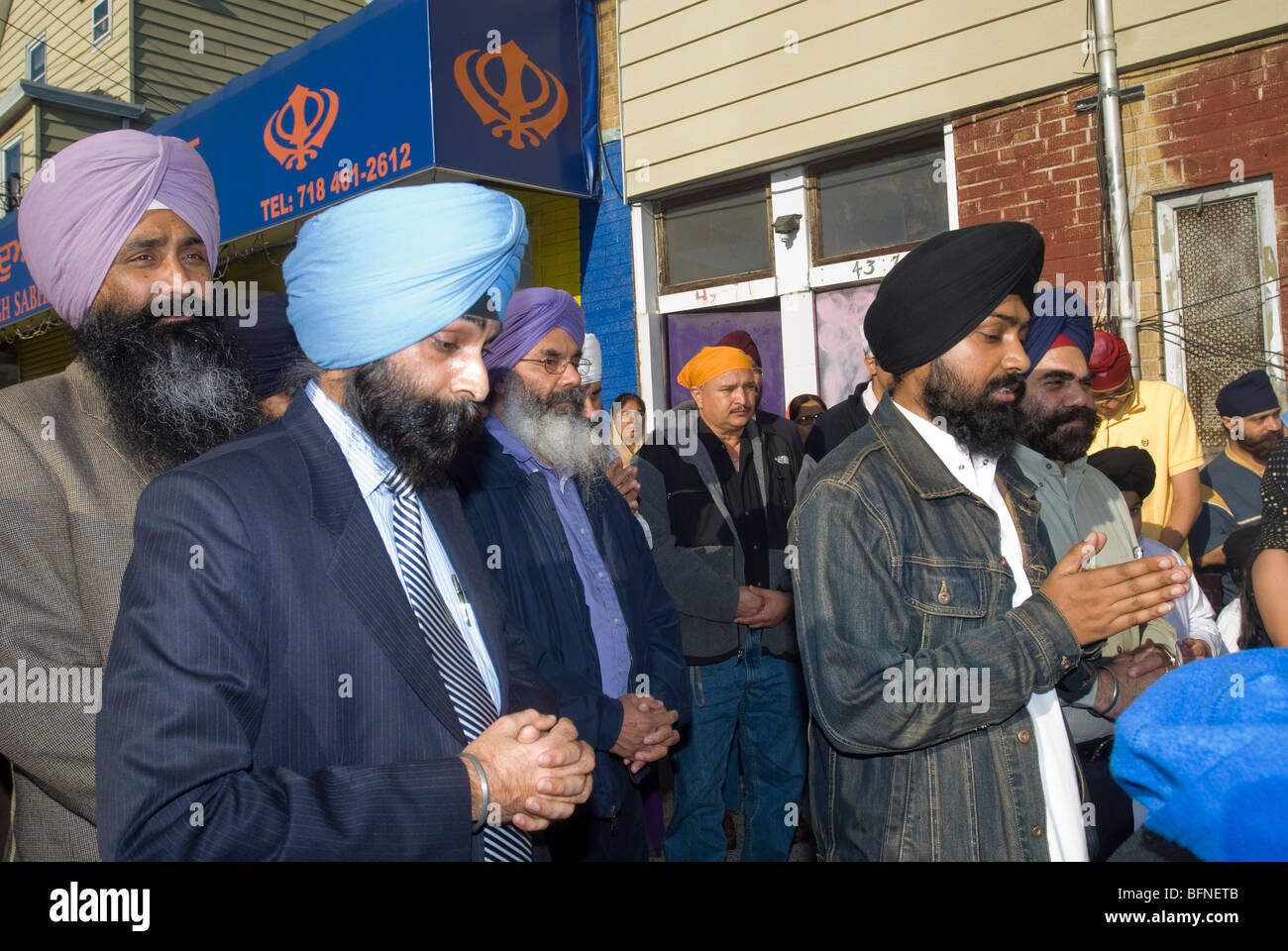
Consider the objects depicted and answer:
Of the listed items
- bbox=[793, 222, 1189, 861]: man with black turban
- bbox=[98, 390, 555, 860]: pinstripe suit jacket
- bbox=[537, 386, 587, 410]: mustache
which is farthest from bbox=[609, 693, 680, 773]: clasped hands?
bbox=[537, 386, 587, 410]: mustache

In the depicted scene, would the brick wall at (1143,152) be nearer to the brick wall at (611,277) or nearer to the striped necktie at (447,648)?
the brick wall at (611,277)

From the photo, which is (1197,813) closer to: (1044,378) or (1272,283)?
(1044,378)

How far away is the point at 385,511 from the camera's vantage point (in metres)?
1.83

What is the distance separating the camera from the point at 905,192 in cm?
708

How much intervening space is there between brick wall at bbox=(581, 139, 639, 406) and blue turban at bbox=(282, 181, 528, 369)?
6557 millimetres

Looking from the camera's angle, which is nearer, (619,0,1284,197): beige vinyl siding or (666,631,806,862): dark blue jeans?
(666,631,806,862): dark blue jeans

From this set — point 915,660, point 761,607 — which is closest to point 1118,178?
point 761,607

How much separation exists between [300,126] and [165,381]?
7.57 metres

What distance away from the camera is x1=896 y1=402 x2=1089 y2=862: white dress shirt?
84.7 inches

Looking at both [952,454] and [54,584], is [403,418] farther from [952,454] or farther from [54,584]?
[952,454]

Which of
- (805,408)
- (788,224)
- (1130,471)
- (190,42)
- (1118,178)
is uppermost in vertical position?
(190,42)

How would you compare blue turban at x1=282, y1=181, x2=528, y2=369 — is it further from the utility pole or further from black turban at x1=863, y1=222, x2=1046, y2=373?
the utility pole

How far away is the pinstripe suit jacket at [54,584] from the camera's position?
6.12 ft

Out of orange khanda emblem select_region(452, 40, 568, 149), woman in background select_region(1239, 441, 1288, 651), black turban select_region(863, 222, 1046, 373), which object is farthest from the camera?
orange khanda emblem select_region(452, 40, 568, 149)
